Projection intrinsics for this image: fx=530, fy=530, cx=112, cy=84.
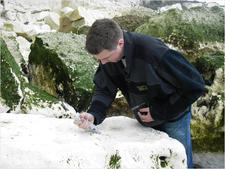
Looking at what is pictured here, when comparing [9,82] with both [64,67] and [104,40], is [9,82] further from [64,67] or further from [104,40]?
[104,40]

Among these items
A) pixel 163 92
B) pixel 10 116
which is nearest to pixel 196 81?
pixel 163 92

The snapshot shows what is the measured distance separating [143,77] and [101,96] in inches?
17.7

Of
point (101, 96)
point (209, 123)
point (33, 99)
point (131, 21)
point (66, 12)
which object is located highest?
point (101, 96)

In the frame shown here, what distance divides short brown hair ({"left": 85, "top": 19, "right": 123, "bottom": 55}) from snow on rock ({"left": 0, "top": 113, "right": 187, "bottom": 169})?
0.64m

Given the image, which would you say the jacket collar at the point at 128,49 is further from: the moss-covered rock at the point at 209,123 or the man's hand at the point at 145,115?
the moss-covered rock at the point at 209,123

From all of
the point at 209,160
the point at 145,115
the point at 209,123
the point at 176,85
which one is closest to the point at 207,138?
the point at 209,123

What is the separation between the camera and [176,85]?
3.93 meters

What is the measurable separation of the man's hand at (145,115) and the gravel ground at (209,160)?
3.21 metres

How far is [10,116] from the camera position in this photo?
4043mm

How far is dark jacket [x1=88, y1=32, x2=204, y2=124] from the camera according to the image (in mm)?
3840

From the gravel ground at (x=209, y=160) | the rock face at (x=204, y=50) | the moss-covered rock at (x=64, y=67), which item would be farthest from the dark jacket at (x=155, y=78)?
the rock face at (x=204, y=50)

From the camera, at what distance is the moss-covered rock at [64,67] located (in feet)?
24.9

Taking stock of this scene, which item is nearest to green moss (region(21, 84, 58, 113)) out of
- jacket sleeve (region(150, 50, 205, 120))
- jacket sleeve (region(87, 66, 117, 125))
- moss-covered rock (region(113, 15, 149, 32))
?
jacket sleeve (region(87, 66, 117, 125))

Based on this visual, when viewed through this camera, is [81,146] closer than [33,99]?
Yes
